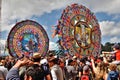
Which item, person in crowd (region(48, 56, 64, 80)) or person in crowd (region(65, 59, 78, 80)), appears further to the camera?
person in crowd (region(65, 59, 78, 80))

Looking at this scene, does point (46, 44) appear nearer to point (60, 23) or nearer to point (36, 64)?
point (60, 23)

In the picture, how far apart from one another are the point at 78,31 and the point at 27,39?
431cm

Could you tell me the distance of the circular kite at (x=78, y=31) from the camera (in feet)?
78.4

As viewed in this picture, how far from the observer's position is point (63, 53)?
921 inches

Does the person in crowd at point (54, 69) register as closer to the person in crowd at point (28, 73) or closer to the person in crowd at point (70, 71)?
the person in crowd at point (28, 73)

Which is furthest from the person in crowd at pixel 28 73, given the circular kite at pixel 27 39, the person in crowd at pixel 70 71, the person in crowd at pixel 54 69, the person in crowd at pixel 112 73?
the circular kite at pixel 27 39

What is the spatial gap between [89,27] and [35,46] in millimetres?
5229

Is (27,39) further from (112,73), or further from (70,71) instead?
(112,73)

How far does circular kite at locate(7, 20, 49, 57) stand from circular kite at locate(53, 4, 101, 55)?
2765 mm

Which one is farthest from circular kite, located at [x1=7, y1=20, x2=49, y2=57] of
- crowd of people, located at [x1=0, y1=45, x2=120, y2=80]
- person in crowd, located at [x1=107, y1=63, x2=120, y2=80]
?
person in crowd, located at [x1=107, y1=63, x2=120, y2=80]

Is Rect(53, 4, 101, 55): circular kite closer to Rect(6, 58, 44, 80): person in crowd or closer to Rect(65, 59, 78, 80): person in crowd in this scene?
Rect(65, 59, 78, 80): person in crowd

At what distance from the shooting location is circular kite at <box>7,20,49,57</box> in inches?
930

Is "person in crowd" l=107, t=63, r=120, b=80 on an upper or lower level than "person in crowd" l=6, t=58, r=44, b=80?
upper

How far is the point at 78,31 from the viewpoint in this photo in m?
26.0
